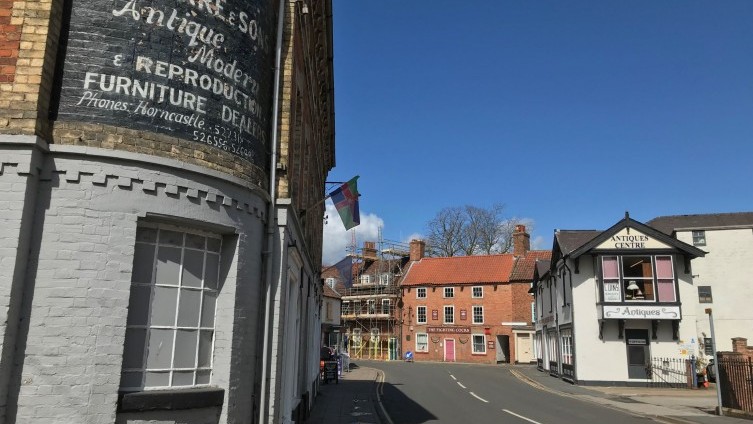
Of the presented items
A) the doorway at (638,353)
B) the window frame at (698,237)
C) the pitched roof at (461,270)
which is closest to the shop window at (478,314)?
the pitched roof at (461,270)

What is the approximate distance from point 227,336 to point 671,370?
25.4 meters

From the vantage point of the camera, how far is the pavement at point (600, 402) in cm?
1561

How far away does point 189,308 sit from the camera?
7.40m

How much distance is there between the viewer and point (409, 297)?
57.8m

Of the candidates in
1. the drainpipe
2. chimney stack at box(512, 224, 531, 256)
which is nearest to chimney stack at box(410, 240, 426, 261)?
chimney stack at box(512, 224, 531, 256)

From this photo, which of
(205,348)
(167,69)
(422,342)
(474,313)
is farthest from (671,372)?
(422,342)

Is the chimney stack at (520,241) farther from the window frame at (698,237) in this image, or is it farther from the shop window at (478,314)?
the window frame at (698,237)

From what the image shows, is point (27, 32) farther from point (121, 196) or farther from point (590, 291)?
point (590, 291)

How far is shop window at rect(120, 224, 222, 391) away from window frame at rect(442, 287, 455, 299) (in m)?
48.5

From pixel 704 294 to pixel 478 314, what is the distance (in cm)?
2045

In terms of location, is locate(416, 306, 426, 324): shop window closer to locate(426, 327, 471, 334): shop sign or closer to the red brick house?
the red brick house

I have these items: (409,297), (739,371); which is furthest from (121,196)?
(409,297)

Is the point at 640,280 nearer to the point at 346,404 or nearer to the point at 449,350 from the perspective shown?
the point at 346,404

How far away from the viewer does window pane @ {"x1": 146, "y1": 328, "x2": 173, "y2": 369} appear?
6.98 meters
